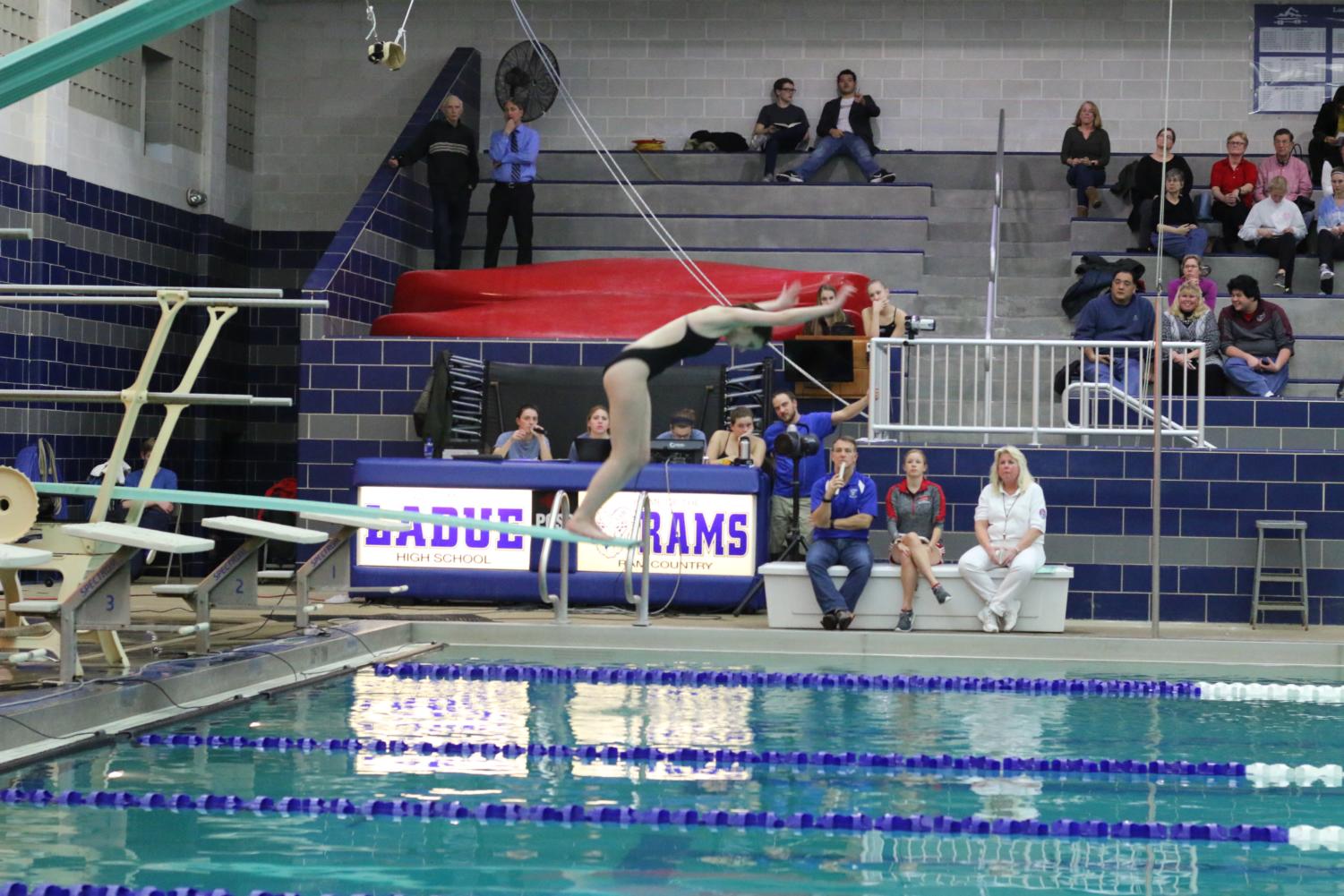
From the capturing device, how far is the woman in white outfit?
39.3ft

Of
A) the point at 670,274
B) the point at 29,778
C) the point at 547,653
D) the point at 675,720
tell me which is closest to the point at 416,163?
the point at 670,274

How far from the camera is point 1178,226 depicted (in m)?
16.7

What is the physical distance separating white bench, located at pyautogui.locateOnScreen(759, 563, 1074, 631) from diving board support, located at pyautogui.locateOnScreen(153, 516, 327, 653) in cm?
349

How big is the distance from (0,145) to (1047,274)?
10.1 meters

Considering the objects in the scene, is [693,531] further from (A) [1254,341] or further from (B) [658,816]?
(B) [658,816]

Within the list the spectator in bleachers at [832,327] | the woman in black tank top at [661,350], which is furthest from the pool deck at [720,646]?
the woman in black tank top at [661,350]

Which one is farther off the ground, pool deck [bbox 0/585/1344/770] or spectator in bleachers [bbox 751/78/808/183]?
spectator in bleachers [bbox 751/78/808/183]

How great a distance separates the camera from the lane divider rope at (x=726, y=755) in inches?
301

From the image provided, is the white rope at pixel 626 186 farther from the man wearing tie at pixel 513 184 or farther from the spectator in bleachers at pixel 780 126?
the spectator in bleachers at pixel 780 126

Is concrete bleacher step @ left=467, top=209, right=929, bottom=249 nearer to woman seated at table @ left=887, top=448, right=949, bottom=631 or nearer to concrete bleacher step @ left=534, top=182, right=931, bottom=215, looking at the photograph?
concrete bleacher step @ left=534, top=182, right=931, bottom=215

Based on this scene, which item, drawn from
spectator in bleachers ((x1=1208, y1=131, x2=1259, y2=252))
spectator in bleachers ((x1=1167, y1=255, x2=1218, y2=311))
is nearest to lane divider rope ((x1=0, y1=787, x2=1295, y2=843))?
spectator in bleachers ((x1=1167, y1=255, x2=1218, y2=311))

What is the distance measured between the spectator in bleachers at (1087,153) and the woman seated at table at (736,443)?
6349mm

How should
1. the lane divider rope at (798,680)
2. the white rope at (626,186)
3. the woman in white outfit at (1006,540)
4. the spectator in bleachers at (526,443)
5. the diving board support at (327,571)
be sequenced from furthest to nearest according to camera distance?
the white rope at (626,186)
the spectator in bleachers at (526,443)
the woman in white outfit at (1006,540)
the diving board support at (327,571)
the lane divider rope at (798,680)

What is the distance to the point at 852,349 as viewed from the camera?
572 inches
